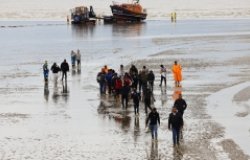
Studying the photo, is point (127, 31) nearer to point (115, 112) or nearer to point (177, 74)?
point (177, 74)

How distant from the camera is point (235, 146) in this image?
1917 centimetres

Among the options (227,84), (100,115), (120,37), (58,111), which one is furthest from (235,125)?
(120,37)

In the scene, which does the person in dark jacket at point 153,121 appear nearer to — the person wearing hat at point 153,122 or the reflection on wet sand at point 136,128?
the person wearing hat at point 153,122

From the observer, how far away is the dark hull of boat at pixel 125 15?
10056 cm

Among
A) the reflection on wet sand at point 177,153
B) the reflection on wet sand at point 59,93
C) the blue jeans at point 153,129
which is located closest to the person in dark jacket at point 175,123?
the reflection on wet sand at point 177,153

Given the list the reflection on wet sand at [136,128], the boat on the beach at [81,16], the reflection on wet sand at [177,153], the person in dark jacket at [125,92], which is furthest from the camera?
the boat on the beach at [81,16]

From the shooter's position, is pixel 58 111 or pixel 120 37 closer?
pixel 58 111

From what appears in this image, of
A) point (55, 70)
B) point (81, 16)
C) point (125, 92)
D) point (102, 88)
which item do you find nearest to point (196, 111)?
point (125, 92)

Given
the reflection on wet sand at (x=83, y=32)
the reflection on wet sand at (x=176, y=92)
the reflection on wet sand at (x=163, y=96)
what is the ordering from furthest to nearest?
the reflection on wet sand at (x=83, y=32), the reflection on wet sand at (x=176, y=92), the reflection on wet sand at (x=163, y=96)

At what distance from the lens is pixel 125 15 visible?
100812mm

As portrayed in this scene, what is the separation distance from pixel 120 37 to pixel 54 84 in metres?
36.1

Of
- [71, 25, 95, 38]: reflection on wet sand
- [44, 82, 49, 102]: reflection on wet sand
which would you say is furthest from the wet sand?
[71, 25, 95, 38]: reflection on wet sand

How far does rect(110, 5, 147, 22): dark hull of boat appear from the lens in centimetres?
10056

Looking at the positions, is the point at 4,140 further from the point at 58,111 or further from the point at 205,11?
the point at 205,11
